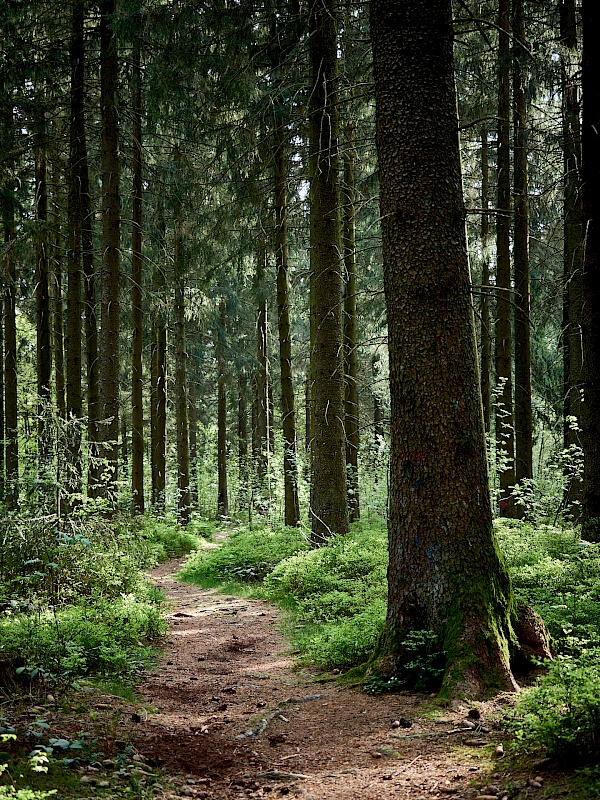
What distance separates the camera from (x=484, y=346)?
16.9 metres

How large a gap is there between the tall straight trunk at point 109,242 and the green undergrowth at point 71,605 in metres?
4.54

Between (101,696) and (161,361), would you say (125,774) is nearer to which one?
(101,696)

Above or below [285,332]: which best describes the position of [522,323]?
below

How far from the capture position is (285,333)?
1362 cm

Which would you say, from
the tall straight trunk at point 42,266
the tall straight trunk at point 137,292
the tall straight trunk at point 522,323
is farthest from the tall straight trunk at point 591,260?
the tall straight trunk at point 42,266

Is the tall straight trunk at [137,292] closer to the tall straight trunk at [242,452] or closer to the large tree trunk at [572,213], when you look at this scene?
the tall straight trunk at [242,452]

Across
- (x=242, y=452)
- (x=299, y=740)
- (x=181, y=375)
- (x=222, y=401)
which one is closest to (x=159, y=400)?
(x=181, y=375)

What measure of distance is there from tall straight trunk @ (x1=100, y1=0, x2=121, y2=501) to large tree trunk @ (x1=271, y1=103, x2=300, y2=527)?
3.20m

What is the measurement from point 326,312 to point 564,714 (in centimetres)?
753

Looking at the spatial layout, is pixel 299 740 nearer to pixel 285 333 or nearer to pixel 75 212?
pixel 285 333

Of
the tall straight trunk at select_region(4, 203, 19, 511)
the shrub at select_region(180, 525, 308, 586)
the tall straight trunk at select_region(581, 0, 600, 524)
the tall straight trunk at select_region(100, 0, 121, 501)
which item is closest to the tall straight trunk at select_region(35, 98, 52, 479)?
the tall straight trunk at select_region(4, 203, 19, 511)

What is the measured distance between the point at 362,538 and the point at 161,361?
12366mm

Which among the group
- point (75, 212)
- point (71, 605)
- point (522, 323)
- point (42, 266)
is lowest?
point (71, 605)

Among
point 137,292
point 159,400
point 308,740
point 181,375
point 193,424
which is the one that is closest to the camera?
point 308,740
